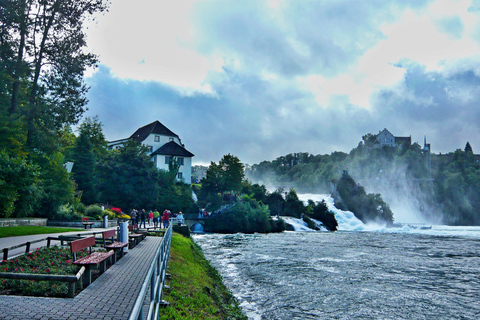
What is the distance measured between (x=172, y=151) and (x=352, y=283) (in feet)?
191

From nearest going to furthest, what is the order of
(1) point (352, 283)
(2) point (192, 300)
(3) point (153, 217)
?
(2) point (192, 300) < (1) point (352, 283) < (3) point (153, 217)

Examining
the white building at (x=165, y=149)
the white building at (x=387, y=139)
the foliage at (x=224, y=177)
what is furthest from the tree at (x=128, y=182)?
the white building at (x=387, y=139)

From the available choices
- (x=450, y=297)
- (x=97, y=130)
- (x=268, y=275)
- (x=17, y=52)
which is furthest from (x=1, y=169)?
(x=97, y=130)

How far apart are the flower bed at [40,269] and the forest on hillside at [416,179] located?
8380 centimetres

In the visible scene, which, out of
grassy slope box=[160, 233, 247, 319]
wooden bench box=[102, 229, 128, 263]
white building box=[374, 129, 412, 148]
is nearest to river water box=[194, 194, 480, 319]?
grassy slope box=[160, 233, 247, 319]

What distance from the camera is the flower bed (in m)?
8.47

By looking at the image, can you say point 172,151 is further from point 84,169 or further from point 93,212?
point 93,212

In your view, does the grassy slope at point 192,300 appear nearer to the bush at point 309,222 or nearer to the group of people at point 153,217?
the group of people at point 153,217

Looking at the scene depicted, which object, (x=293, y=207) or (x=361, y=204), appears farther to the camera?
(x=361, y=204)

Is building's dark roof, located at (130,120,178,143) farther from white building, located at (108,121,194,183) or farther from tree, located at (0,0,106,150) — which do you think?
tree, located at (0,0,106,150)

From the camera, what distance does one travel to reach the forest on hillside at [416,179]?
352 feet

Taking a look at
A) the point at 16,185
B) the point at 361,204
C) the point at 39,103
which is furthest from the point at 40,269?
the point at 361,204

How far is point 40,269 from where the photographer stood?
1019 cm

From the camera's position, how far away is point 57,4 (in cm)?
2838
